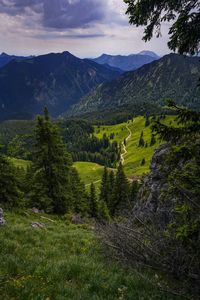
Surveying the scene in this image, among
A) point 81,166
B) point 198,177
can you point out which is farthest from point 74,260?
point 81,166

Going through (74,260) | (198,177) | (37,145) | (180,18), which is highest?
(180,18)

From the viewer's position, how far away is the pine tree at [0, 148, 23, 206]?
31.5 meters

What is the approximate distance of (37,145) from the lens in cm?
3947

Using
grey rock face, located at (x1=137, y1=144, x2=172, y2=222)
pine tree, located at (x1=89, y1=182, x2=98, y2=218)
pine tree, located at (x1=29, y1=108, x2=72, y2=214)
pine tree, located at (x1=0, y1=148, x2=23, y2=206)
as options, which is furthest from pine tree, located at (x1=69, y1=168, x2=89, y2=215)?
grey rock face, located at (x1=137, y1=144, x2=172, y2=222)

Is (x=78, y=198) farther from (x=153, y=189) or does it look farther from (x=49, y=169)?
(x=153, y=189)

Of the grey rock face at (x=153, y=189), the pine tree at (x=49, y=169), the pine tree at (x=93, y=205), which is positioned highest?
the grey rock face at (x=153, y=189)

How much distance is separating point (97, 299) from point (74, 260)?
309 cm

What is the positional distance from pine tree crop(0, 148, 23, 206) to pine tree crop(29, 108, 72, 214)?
6.60m

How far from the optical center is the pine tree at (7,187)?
3152 cm

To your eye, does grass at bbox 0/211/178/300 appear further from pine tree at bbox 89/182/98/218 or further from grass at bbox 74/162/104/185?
grass at bbox 74/162/104/185

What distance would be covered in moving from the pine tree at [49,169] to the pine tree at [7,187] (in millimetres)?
6595

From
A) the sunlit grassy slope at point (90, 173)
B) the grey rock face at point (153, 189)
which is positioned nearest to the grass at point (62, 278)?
the grey rock face at point (153, 189)

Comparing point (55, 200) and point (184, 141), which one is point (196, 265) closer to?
point (184, 141)

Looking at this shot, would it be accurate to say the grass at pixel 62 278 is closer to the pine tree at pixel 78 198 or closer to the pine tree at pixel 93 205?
the pine tree at pixel 78 198
